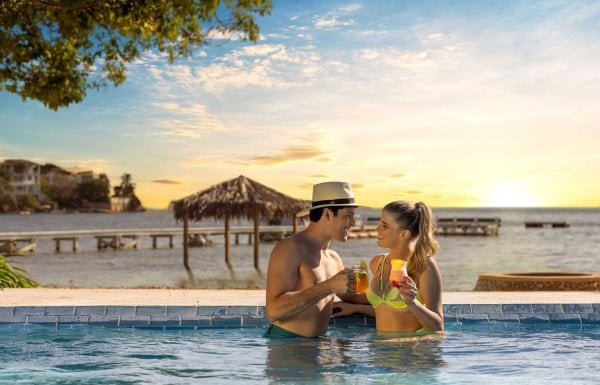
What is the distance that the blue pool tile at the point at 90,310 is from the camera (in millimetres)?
8602

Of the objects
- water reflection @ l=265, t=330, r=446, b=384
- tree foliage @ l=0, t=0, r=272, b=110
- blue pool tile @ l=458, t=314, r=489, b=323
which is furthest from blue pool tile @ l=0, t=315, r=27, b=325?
tree foliage @ l=0, t=0, r=272, b=110

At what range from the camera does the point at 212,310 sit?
28.0 ft

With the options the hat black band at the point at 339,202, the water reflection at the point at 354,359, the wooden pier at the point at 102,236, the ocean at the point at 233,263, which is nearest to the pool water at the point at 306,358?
the water reflection at the point at 354,359

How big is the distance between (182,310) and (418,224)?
3.70 meters

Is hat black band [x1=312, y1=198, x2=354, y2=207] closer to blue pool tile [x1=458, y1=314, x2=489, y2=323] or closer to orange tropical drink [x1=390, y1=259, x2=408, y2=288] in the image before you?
orange tropical drink [x1=390, y1=259, x2=408, y2=288]

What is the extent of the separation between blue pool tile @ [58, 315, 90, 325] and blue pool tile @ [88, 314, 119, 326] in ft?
0.17

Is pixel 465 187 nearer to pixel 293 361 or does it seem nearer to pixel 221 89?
pixel 221 89

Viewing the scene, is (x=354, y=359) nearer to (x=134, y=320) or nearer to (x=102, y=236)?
(x=134, y=320)

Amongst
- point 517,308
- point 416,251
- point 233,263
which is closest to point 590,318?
point 517,308

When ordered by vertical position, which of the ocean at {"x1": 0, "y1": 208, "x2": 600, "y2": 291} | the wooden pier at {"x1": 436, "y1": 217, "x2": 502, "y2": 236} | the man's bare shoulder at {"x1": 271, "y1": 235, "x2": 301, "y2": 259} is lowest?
the ocean at {"x1": 0, "y1": 208, "x2": 600, "y2": 291}

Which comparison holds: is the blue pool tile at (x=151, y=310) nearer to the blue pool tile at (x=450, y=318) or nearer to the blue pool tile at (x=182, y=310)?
the blue pool tile at (x=182, y=310)

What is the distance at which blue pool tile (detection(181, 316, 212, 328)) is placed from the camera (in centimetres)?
843

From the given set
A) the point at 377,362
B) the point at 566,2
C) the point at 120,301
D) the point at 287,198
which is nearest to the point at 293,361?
the point at 377,362

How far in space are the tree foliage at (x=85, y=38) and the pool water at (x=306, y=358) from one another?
7541 mm
